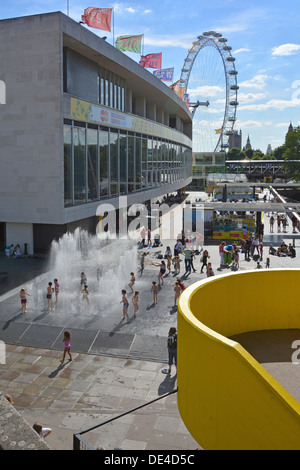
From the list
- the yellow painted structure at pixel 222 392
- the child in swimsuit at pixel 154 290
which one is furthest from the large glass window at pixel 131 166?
the yellow painted structure at pixel 222 392

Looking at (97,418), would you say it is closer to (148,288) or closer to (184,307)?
(184,307)

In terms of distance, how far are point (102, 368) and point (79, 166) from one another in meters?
18.7

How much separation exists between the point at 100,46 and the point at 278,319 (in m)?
26.1

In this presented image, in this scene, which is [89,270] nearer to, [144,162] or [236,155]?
[144,162]

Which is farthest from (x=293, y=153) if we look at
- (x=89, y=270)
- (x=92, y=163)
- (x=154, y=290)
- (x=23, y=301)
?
(x=23, y=301)

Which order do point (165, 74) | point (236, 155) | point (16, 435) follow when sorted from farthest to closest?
point (236, 155) < point (165, 74) < point (16, 435)

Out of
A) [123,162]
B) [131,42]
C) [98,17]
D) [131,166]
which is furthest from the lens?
[131,166]

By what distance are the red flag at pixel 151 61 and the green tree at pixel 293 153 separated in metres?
39.3

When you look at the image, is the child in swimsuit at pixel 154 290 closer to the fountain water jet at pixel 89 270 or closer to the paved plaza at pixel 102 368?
the paved plaza at pixel 102 368

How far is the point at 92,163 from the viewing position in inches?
1238

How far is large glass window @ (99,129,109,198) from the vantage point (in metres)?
32.8

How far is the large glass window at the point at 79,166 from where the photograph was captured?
29000mm

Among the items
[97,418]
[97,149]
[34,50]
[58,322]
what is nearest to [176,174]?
[97,149]

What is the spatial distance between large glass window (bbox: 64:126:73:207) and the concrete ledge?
78.4 feet
